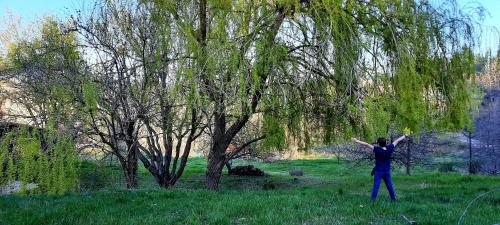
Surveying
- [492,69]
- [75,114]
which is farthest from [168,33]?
[492,69]

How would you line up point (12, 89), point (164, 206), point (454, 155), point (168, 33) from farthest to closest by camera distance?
point (454, 155)
point (12, 89)
point (168, 33)
point (164, 206)

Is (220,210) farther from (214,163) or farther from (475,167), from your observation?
(475,167)

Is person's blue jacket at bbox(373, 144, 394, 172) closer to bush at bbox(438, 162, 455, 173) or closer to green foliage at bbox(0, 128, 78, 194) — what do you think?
green foliage at bbox(0, 128, 78, 194)

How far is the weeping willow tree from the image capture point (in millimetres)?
8148

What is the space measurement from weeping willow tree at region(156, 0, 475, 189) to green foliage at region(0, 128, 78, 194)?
328 cm

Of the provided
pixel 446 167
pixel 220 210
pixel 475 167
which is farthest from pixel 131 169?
pixel 475 167

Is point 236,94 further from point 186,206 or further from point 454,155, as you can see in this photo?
point 454,155

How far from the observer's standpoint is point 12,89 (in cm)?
1232

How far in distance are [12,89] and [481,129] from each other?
79.3ft

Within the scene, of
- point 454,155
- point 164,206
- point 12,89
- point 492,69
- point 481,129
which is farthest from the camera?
point 454,155

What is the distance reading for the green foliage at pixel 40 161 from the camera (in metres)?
9.19

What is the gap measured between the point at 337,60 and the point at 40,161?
6600mm

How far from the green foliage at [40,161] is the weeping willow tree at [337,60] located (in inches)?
129

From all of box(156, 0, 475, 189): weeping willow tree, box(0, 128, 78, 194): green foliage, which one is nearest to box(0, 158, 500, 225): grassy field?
box(0, 128, 78, 194): green foliage
